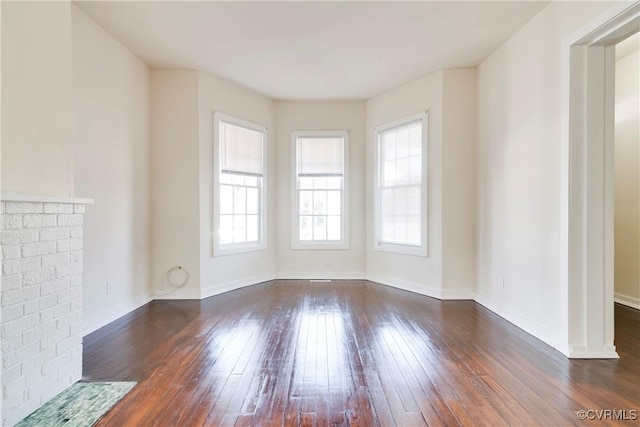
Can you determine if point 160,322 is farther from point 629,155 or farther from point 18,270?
point 629,155

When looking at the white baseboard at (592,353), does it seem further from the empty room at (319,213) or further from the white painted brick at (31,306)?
the white painted brick at (31,306)

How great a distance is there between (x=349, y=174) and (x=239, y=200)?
1.82m

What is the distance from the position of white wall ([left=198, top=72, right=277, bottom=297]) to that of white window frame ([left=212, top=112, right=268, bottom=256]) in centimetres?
5

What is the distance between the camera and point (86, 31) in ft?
9.72

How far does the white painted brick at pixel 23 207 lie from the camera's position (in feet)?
5.60

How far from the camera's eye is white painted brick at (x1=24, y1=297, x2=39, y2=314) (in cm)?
182

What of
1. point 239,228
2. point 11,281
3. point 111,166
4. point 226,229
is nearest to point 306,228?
point 239,228

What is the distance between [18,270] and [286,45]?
118 inches

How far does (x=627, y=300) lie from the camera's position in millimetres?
3783

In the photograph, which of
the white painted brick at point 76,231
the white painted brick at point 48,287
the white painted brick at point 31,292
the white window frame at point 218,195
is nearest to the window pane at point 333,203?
the white window frame at point 218,195


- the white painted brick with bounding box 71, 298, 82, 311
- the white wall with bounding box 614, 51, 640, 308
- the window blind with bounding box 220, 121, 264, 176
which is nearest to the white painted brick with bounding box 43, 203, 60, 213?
the white painted brick with bounding box 71, 298, 82, 311

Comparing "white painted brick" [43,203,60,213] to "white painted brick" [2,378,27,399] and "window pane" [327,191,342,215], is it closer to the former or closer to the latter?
"white painted brick" [2,378,27,399]

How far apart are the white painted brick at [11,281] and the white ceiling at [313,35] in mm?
2390

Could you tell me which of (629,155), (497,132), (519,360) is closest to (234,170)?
(497,132)
